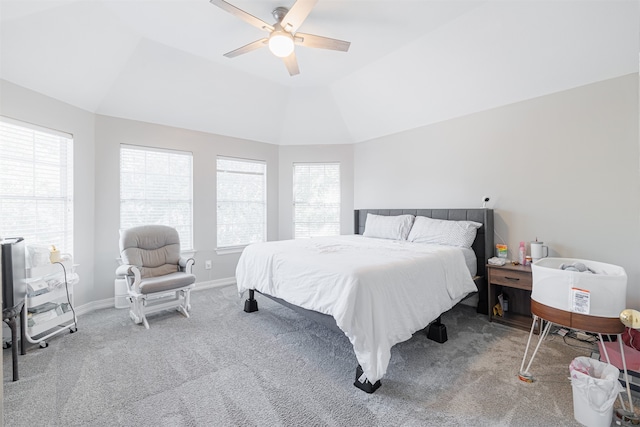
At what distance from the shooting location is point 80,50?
3.07 m

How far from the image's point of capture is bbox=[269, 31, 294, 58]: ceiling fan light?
2.54 m

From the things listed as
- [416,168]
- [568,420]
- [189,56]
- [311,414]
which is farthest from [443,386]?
[189,56]

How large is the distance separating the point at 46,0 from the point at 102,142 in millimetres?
1672

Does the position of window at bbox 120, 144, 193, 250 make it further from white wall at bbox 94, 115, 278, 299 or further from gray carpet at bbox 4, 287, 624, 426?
gray carpet at bbox 4, 287, 624, 426

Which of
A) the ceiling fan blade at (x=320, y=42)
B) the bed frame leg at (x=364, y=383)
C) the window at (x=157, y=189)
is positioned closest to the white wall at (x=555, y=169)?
the ceiling fan blade at (x=320, y=42)

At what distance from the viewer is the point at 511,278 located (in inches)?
121

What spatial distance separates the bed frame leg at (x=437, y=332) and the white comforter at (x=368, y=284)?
0.22m

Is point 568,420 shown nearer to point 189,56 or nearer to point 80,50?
point 189,56

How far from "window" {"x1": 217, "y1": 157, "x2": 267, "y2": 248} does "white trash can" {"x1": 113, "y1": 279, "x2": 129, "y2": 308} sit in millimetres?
1489

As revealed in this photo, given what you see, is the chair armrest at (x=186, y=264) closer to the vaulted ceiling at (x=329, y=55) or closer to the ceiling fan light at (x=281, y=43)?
the vaulted ceiling at (x=329, y=55)

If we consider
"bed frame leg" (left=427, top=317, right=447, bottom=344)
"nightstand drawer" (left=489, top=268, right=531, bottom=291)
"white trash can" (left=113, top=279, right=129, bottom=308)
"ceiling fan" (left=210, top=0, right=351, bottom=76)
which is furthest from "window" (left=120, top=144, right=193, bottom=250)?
"nightstand drawer" (left=489, top=268, right=531, bottom=291)

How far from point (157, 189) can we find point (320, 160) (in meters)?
2.78

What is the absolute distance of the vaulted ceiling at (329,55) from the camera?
2.69 meters

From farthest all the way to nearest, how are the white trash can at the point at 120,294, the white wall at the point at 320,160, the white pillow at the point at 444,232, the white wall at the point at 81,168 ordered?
the white wall at the point at 320,160 → the white trash can at the point at 120,294 → the white pillow at the point at 444,232 → the white wall at the point at 81,168
